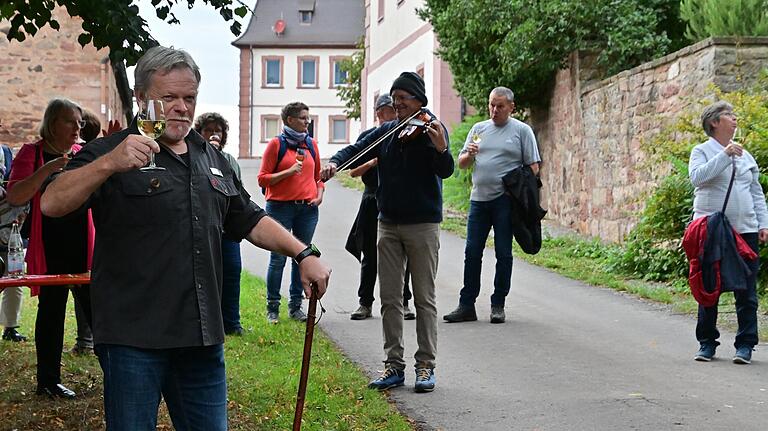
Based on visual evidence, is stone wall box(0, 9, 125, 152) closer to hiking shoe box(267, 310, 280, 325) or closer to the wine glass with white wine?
hiking shoe box(267, 310, 280, 325)

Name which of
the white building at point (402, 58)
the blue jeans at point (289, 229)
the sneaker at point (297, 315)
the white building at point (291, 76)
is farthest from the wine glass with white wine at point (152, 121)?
the white building at point (291, 76)

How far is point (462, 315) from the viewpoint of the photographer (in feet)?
33.7

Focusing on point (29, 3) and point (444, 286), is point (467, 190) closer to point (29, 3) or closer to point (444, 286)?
point (444, 286)

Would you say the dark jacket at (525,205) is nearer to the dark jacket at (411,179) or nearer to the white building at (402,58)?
the dark jacket at (411,179)

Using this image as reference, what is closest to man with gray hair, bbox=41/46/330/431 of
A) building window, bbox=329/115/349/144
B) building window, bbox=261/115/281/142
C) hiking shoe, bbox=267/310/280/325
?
hiking shoe, bbox=267/310/280/325

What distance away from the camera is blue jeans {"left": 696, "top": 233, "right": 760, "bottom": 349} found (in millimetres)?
8258

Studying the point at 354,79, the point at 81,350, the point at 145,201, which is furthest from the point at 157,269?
the point at 354,79

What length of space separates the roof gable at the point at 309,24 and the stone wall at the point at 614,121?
46017 mm

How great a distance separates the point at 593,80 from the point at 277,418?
13272 mm

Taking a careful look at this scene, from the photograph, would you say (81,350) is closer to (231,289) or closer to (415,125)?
(231,289)

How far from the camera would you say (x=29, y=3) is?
7.48 meters

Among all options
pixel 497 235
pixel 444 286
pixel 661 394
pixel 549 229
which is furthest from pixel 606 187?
pixel 661 394

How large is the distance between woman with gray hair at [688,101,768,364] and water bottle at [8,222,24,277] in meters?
4.66

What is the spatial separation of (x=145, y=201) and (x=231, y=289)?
18.7 ft
